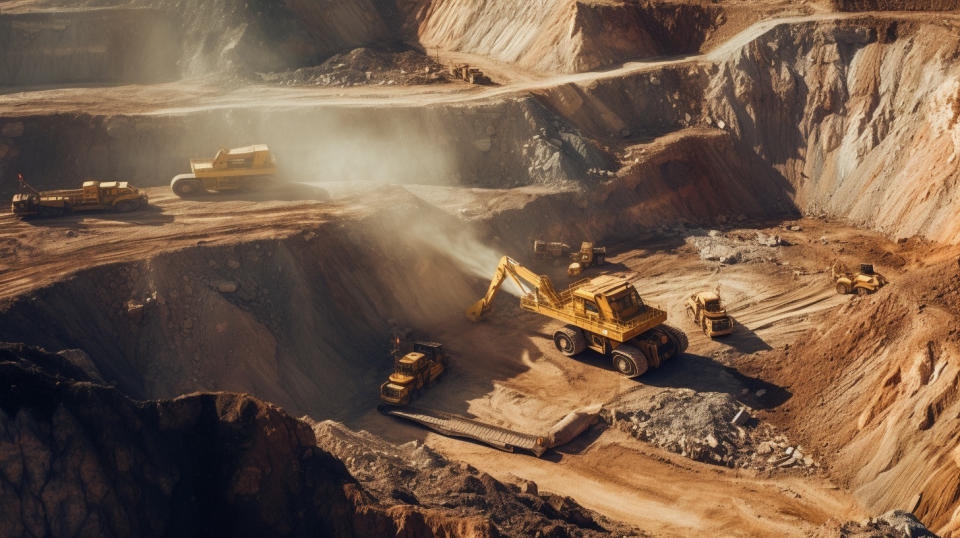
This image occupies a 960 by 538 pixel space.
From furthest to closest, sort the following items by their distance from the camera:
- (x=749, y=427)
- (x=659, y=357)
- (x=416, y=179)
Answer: (x=416, y=179)
(x=659, y=357)
(x=749, y=427)

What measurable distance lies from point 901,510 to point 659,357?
994cm

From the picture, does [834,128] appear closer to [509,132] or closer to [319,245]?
[509,132]

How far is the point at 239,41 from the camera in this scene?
52.3 meters

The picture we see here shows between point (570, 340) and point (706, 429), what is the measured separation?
6604 millimetres

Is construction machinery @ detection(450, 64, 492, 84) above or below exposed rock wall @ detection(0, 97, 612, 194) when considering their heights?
above

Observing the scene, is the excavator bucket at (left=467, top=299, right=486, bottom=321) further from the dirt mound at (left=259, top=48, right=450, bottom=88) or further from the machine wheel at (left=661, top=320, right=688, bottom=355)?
the dirt mound at (left=259, top=48, right=450, bottom=88)

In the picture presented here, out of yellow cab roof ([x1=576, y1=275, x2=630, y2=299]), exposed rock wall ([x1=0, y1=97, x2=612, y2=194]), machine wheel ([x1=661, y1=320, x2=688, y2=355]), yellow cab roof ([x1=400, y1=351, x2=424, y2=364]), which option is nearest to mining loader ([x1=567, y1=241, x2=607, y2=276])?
exposed rock wall ([x1=0, y1=97, x2=612, y2=194])

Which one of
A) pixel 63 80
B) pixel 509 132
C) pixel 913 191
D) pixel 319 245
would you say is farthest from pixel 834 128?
pixel 63 80

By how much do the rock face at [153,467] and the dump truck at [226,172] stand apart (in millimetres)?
21452

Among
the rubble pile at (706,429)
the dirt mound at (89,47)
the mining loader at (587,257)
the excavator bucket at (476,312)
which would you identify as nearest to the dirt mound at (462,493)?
the rubble pile at (706,429)

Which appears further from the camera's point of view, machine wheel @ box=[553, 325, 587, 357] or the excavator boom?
machine wheel @ box=[553, 325, 587, 357]

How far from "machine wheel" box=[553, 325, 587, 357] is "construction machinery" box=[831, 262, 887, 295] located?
10759mm

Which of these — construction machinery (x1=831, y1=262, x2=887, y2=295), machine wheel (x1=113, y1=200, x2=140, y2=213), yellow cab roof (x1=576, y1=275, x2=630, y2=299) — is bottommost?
construction machinery (x1=831, y1=262, x2=887, y2=295)

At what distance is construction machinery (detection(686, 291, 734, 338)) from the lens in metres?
31.1
